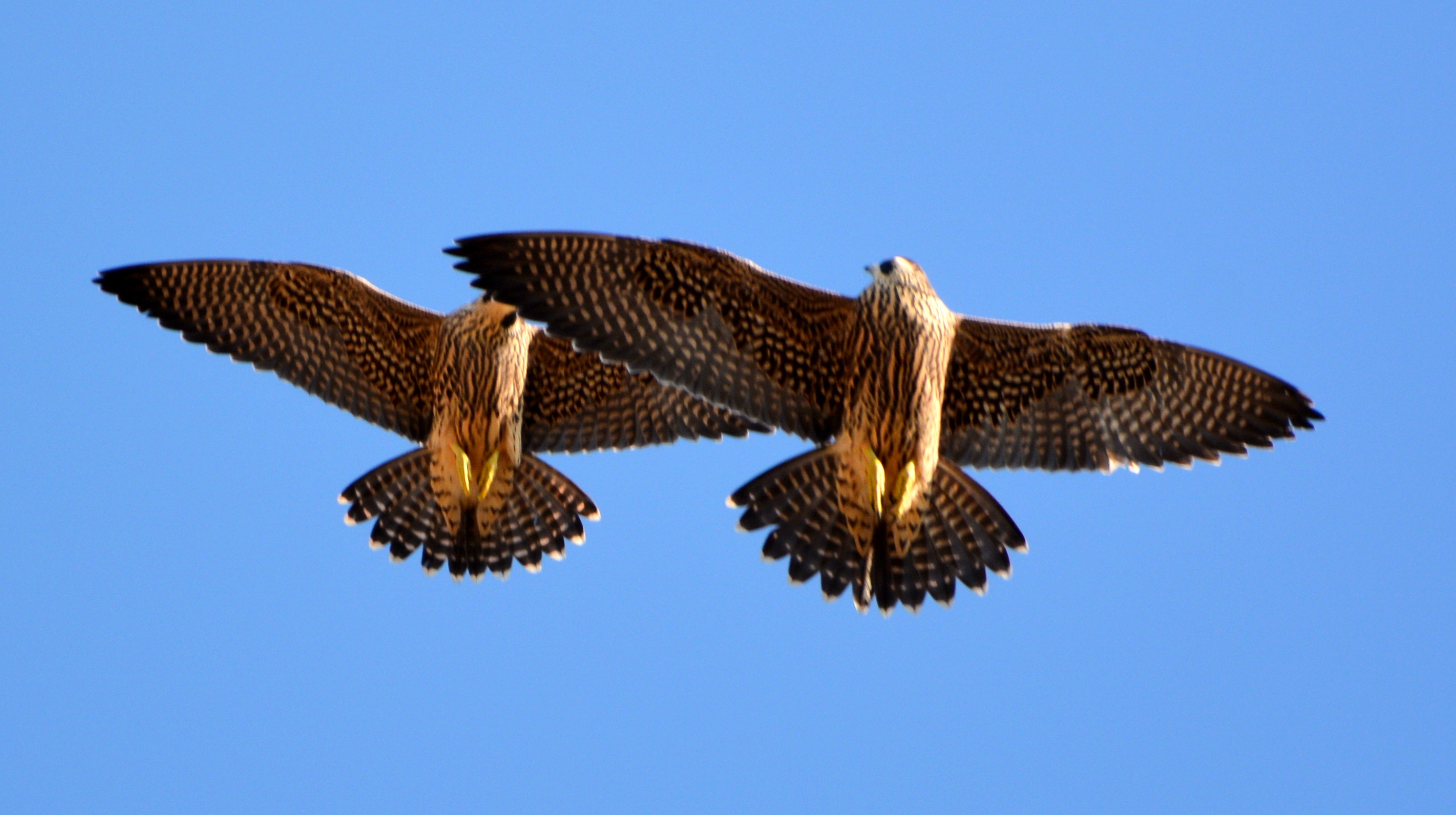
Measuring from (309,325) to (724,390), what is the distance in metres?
2.59

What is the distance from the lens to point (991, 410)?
10352 millimetres

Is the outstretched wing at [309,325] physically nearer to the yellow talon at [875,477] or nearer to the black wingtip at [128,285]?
the black wingtip at [128,285]

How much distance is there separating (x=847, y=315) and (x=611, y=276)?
4.07 feet

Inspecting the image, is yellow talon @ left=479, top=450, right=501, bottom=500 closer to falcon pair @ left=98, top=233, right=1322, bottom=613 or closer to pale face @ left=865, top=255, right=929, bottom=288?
falcon pair @ left=98, top=233, right=1322, bottom=613

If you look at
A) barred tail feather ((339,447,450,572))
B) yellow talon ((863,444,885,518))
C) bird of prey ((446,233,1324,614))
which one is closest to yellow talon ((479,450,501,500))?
barred tail feather ((339,447,450,572))

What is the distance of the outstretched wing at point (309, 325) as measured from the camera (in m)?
10.8

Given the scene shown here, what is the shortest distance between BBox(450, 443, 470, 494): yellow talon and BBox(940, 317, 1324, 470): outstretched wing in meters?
2.70

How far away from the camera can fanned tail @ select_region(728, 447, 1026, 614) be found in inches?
396

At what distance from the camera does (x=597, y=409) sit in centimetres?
1138

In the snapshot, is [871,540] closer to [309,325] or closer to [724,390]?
[724,390]

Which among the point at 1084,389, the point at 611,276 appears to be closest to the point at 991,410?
the point at 1084,389

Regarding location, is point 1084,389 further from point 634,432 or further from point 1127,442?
point 634,432

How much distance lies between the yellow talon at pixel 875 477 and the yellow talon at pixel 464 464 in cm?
241

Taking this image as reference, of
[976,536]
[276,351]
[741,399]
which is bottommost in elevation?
[976,536]
